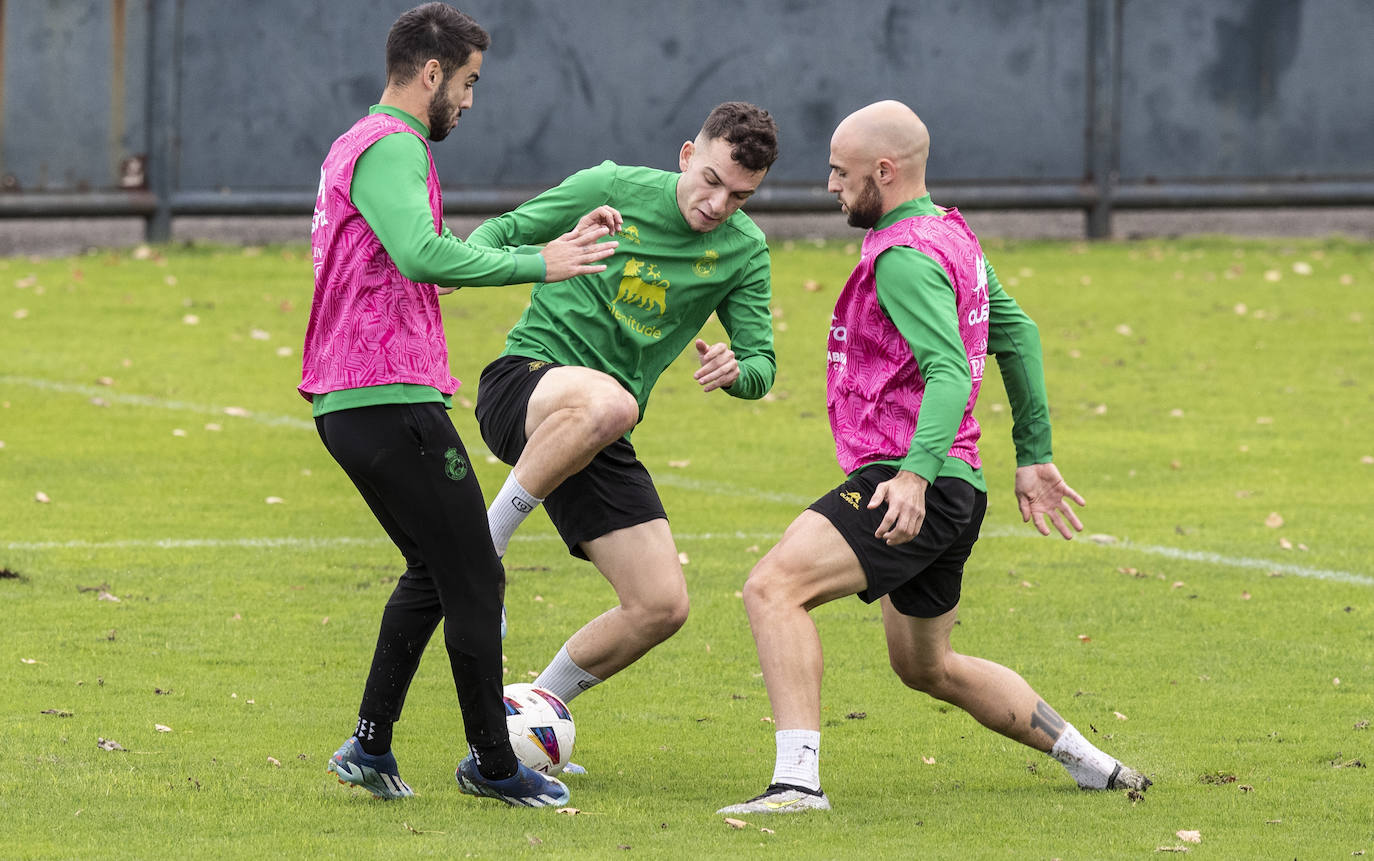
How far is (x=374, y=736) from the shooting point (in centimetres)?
503

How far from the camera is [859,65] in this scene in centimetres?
1828

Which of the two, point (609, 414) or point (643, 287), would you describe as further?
point (643, 287)

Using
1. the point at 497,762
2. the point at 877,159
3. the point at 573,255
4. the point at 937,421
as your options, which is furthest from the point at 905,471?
the point at 497,762

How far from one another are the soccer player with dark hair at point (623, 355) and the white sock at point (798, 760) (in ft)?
2.93

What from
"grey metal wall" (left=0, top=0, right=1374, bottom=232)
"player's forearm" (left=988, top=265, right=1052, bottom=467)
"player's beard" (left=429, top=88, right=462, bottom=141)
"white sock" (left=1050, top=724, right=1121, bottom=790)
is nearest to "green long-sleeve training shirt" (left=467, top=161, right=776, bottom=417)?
"player's forearm" (left=988, top=265, right=1052, bottom=467)

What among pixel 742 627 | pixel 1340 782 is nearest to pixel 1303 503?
pixel 742 627

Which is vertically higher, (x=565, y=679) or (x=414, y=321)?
(x=414, y=321)

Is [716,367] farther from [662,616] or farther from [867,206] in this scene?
[662,616]

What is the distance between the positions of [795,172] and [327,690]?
1252 centimetres

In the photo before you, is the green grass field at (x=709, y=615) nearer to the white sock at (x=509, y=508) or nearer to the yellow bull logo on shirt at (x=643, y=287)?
the white sock at (x=509, y=508)

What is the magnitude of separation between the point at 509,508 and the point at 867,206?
1.47m

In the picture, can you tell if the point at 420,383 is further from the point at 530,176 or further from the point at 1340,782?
the point at 530,176

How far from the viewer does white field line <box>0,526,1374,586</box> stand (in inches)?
341

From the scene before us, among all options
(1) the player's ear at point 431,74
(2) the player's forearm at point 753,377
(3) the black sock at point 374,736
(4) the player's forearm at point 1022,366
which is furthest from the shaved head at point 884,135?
(3) the black sock at point 374,736
